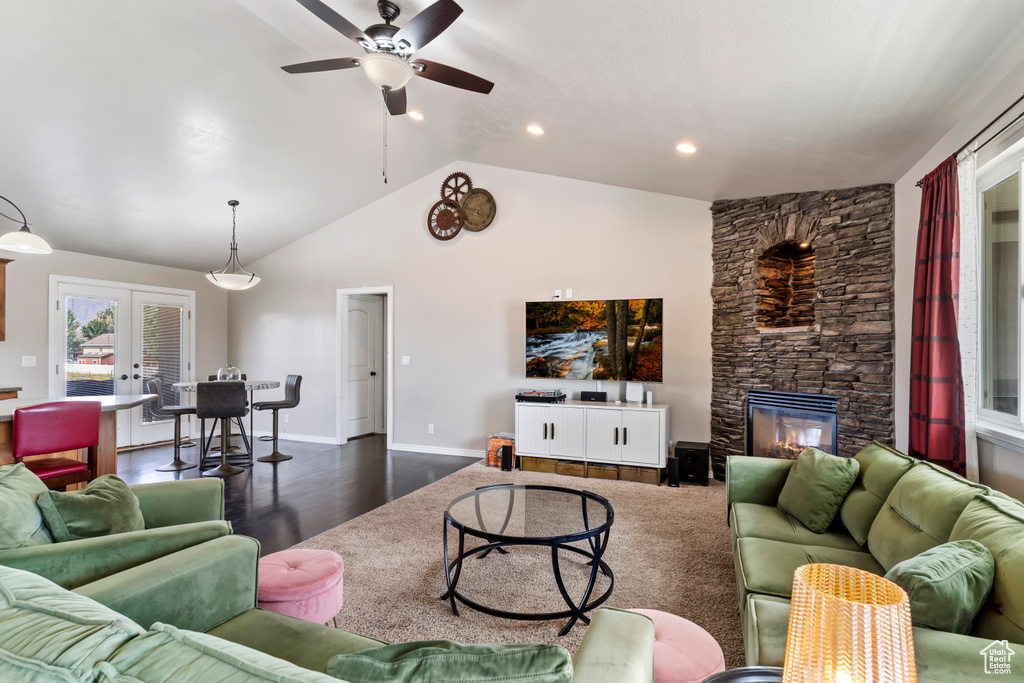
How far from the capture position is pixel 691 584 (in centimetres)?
266

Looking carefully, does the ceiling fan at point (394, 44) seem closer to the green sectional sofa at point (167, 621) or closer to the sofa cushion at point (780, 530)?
the green sectional sofa at point (167, 621)

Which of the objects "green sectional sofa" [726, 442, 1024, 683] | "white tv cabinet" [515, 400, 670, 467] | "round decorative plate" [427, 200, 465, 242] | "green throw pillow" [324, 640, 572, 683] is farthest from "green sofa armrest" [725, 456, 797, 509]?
"round decorative plate" [427, 200, 465, 242]

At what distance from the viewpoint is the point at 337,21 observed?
2.44 metres

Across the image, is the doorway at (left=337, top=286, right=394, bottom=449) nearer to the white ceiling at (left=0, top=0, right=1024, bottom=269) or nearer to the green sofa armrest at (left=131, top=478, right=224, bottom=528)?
the white ceiling at (left=0, top=0, right=1024, bottom=269)

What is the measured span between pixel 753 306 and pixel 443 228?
11.4 ft

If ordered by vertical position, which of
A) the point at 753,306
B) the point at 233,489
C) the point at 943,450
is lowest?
the point at 233,489

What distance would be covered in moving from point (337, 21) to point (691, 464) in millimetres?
4255

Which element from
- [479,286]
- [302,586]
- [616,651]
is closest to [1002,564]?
[616,651]

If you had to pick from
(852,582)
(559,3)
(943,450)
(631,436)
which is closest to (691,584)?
(943,450)

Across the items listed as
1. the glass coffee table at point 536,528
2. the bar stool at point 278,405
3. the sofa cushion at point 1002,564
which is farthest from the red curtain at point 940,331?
the bar stool at point 278,405

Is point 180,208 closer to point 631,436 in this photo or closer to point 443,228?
point 443,228

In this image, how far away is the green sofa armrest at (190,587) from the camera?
1.36 metres

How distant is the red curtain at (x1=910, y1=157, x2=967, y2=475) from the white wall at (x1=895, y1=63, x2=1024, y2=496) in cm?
17

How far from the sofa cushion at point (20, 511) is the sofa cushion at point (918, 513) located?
2789 mm
